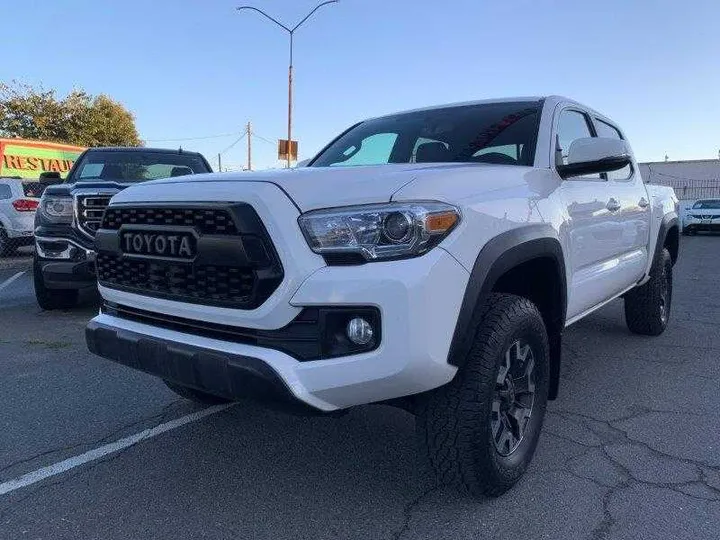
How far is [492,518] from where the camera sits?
237cm

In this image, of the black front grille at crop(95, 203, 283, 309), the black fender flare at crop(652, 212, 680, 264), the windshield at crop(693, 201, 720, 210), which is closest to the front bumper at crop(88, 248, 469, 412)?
the black front grille at crop(95, 203, 283, 309)

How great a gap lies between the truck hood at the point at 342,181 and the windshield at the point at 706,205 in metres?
23.8

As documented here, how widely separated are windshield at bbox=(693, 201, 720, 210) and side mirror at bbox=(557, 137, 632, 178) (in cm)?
2278

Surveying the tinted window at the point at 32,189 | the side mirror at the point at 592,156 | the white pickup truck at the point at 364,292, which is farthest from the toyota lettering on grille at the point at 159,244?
the tinted window at the point at 32,189

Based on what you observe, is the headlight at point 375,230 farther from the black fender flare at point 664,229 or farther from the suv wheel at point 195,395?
the black fender flare at point 664,229

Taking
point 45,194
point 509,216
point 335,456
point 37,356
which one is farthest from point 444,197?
point 45,194

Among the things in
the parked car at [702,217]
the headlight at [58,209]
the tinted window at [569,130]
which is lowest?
the parked car at [702,217]

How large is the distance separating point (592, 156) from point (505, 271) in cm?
101

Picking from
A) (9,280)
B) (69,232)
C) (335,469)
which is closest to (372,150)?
(335,469)

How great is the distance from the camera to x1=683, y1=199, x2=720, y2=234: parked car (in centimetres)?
2225

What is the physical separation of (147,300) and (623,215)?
10.1ft

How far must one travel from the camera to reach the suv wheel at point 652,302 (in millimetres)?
5102

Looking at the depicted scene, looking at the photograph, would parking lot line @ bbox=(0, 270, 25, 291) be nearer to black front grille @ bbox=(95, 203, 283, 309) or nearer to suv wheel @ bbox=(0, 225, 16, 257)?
suv wheel @ bbox=(0, 225, 16, 257)

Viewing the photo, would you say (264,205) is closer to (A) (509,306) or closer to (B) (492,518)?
(A) (509,306)
